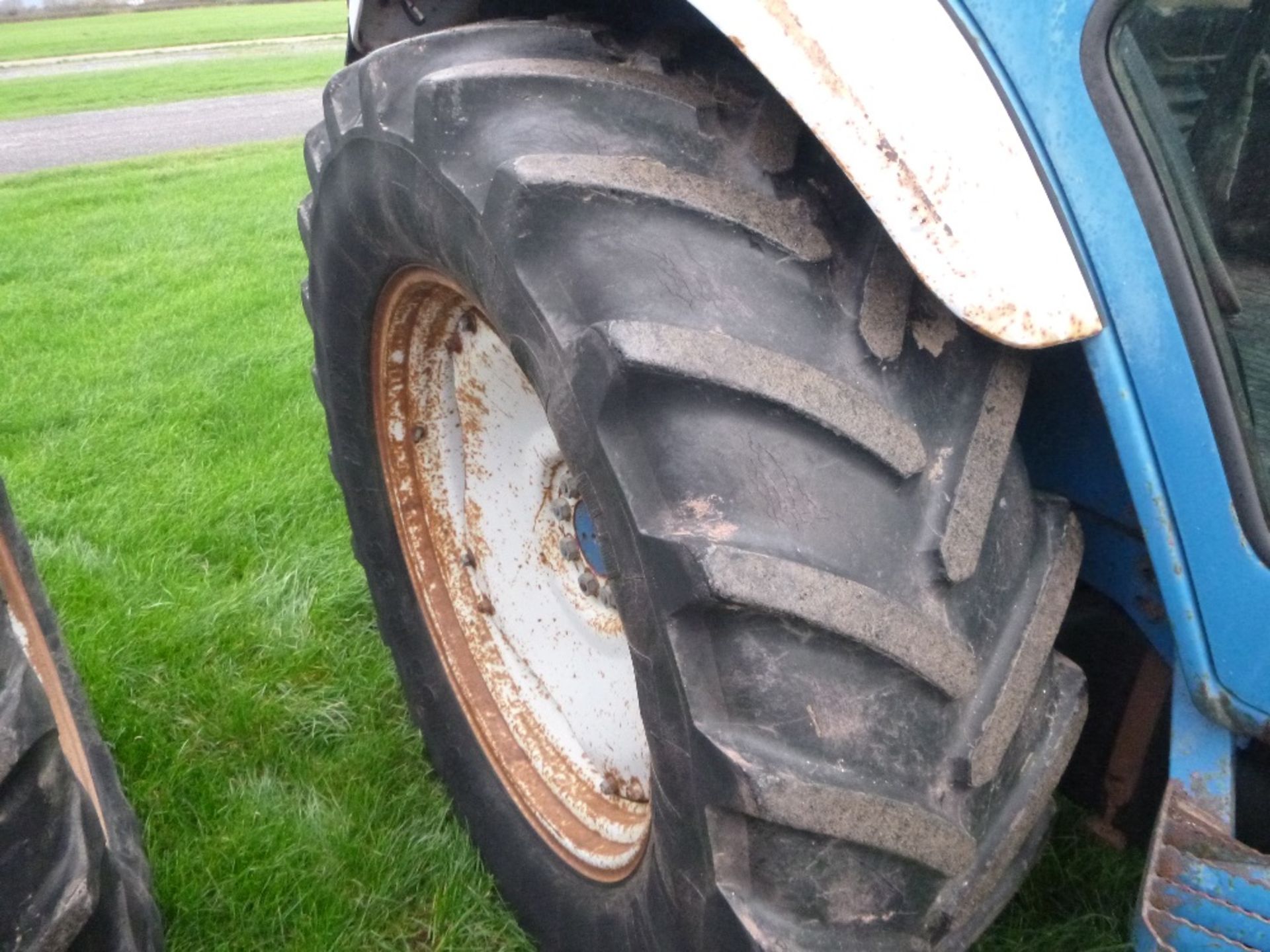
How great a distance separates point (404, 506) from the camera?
1793 millimetres

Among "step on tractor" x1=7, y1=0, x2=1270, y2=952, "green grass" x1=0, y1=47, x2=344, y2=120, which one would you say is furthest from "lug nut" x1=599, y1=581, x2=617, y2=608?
"green grass" x1=0, y1=47, x2=344, y2=120

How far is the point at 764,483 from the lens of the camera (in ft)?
3.22

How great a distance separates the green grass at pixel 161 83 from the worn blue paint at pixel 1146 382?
12.3m

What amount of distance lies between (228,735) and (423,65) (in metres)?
1.28

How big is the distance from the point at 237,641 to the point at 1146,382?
1.86 m

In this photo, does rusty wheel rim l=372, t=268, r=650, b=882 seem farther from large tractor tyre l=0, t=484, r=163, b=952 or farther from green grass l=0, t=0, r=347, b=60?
green grass l=0, t=0, r=347, b=60

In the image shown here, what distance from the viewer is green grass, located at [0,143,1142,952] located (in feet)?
5.63

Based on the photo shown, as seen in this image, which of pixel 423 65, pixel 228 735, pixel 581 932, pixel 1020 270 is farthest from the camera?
pixel 228 735

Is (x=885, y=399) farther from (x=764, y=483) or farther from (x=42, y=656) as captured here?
(x=42, y=656)

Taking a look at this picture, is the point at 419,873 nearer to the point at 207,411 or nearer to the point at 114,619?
the point at 114,619

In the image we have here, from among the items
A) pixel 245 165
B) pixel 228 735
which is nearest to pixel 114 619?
pixel 228 735

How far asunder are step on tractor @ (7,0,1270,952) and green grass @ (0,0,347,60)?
19.1 metres

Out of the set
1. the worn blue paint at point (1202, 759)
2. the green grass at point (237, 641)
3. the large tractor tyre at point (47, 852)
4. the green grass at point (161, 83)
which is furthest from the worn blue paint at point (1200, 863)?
the green grass at point (161, 83)

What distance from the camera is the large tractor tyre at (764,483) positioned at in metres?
0.98
